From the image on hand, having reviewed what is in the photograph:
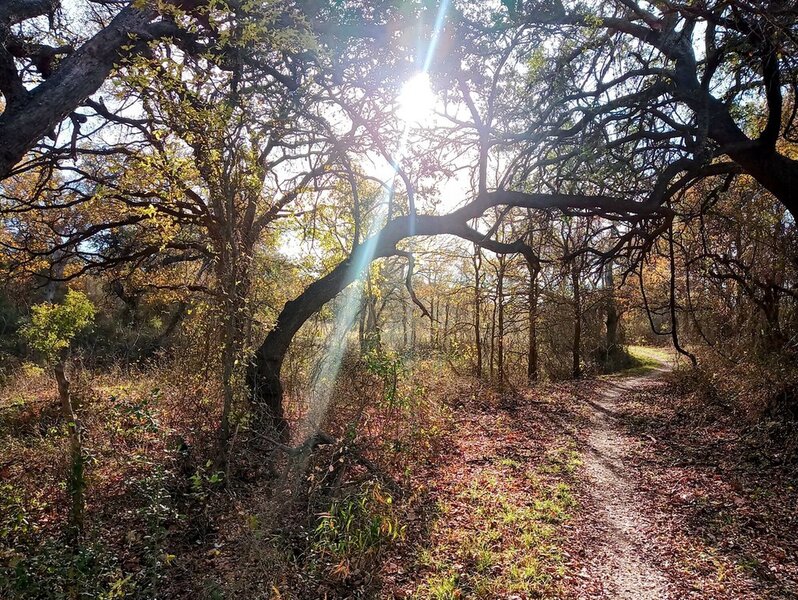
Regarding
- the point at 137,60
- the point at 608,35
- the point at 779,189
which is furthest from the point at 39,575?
the point at 779,189

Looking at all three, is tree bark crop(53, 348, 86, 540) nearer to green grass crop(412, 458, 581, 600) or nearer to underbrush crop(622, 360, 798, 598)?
green grass crop(412, 458, 581, 600)

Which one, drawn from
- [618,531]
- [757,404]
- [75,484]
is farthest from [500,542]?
[757,404]

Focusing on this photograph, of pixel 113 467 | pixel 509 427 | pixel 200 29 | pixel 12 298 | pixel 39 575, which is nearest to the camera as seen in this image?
pixel 39 575

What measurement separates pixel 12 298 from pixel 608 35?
20404 mm

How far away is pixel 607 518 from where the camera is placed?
497 centimetres

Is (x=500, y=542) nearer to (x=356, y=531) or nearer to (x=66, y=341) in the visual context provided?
(x=356, y=531)

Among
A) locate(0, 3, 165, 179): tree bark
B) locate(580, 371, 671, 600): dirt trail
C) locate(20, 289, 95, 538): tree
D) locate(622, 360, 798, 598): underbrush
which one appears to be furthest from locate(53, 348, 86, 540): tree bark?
locate(622, 360, 798, 598): underbrush

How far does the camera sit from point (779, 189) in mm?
6035

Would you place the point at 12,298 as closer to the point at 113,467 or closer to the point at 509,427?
the point at 113,467

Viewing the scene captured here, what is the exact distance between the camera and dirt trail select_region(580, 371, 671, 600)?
377cm

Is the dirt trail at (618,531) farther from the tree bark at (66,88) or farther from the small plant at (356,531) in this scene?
the tree bark at (66,88)

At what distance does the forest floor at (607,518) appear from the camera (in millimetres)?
3812

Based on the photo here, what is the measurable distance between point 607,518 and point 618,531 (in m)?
0.29

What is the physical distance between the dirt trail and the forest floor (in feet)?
0.05
